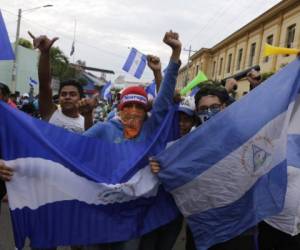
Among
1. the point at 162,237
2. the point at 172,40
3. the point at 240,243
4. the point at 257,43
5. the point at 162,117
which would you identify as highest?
the point at 257,43

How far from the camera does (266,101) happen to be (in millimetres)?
3016

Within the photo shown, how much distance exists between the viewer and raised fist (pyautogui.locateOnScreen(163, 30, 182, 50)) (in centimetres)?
325

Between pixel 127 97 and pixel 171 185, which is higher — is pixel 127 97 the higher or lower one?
the higher one

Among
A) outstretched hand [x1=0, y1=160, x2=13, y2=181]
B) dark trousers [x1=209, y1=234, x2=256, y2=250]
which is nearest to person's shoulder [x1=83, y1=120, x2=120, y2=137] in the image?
outstretched hand [x1=0, y1=160, x2=13, y2=181]

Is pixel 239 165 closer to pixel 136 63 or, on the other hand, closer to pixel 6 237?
pixel 6 237

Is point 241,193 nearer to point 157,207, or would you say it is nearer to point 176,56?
point 157,207

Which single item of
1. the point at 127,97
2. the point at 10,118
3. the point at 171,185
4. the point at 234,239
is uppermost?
the point at 127,97

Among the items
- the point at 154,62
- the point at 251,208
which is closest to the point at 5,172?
the point at 154,62

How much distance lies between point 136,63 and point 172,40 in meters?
8.34

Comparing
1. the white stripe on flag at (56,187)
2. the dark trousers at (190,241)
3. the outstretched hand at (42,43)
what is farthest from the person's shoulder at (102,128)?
the dark trousers at (190,241)

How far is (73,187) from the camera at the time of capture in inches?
124

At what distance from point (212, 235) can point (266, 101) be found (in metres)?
1.01

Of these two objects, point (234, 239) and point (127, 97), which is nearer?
point (234, 239)

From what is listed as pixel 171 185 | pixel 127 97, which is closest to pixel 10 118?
pixel 127 97
